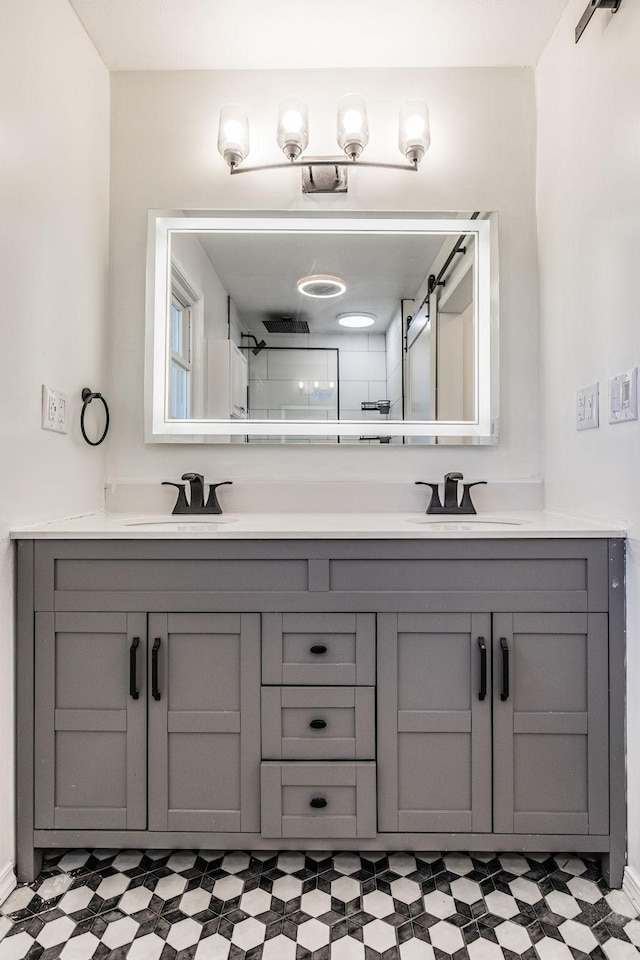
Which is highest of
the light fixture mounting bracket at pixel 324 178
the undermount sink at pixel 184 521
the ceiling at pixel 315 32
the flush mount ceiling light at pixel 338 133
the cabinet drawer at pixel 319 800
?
the ceiling at pixel 315 32

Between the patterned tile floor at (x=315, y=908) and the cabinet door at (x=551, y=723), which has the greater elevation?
the cabinet door at (x=551, y=723)

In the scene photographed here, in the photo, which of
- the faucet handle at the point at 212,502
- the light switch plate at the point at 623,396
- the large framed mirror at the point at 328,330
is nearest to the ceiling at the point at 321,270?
the large framed mirror at the point at 328,330

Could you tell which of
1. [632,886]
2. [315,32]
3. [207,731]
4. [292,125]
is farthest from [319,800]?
[315,32]

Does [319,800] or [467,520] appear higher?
[467,520]

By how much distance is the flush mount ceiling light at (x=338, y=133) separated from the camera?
1767 mm

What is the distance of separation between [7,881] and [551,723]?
1.27 metres

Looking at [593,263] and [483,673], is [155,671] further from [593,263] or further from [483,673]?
[593,263]

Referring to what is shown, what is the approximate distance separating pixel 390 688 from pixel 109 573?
707 millimetres

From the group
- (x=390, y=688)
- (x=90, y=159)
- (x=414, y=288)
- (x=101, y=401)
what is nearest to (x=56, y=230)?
(x=90, y=159)

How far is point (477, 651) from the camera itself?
134 centimetres

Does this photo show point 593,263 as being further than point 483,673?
Yes

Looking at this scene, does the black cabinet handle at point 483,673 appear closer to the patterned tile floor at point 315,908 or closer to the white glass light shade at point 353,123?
the patterned tile floor at point 315,908

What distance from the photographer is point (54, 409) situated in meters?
1.53

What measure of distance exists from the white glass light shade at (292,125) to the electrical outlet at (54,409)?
3.33 ft
